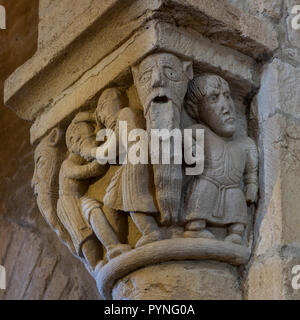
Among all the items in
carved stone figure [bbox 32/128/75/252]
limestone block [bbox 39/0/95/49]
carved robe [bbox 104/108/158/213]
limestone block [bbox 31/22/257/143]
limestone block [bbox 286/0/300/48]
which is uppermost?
limestone block [bbox 39/0/95/49]

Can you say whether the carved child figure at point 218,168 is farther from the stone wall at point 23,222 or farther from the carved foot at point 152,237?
the stone wall at point 23,222

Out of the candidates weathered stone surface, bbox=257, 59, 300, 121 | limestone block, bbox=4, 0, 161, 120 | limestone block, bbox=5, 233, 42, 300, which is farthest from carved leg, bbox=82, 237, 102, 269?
limestone block, bbox=5, 233, 42, 300

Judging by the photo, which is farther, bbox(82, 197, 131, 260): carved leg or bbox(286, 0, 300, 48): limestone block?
bbox(286, 0, 300, 48): limestone block

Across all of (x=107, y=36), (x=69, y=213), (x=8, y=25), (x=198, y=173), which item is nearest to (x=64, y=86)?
(x=107, y=36)

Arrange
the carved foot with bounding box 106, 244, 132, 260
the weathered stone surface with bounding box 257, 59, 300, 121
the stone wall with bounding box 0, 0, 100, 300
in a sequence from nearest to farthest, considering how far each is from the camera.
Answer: the carved foot with bounding box 106, 244, 132, 260
the weathered stone surface with bounding box 257, 59, 300, 121
the stone wall with bounding box 0, 0, 100, 300

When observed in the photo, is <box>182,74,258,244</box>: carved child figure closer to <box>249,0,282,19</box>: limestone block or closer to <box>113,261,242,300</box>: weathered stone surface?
<box>113,261,242,300</box>: weathered stone surface

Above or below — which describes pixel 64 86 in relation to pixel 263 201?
above

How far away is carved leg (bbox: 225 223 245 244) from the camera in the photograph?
2421mm

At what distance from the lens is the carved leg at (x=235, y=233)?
2.42 m

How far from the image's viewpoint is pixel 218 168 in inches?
95.7

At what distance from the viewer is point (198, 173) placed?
7.88 feet
